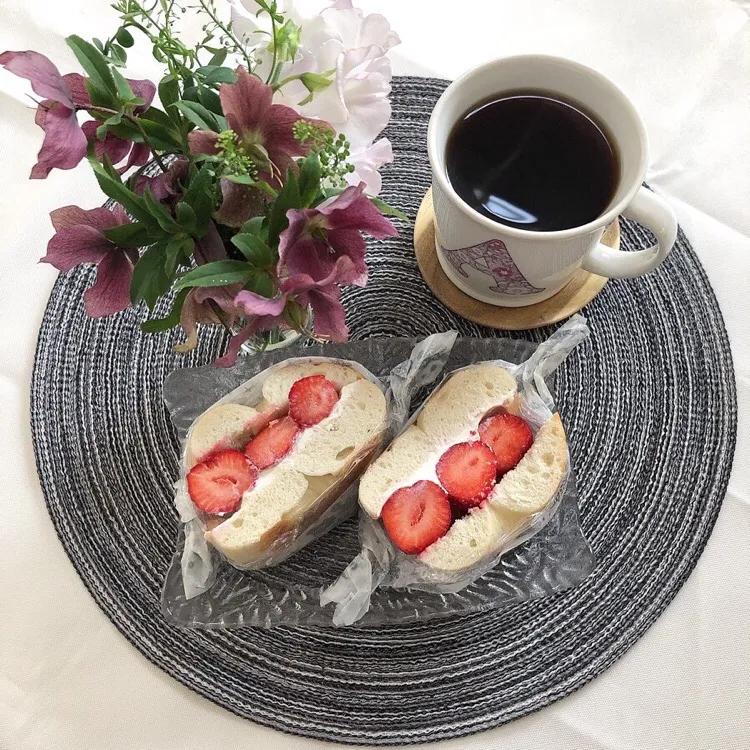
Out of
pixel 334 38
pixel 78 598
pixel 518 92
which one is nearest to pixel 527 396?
pixel 518 92

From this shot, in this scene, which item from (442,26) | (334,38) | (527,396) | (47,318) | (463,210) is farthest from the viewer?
Answer: (442,26)

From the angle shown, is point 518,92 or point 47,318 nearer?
point 518,92

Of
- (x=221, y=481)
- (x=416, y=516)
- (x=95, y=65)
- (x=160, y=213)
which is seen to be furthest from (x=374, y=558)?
(x=95, y=65)

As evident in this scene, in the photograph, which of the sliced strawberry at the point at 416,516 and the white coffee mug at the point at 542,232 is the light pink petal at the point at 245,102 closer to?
the white coffee mug at the point at 542,232

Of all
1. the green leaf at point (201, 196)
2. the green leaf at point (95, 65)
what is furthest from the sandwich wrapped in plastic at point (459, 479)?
the green leaf at point (95, 65)

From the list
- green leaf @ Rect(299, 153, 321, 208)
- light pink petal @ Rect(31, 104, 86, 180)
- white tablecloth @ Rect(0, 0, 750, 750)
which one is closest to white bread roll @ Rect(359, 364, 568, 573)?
white tablecloth @ Rect(0, 0, 750, 750)

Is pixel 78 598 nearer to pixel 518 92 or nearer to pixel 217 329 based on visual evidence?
pixel 217 329

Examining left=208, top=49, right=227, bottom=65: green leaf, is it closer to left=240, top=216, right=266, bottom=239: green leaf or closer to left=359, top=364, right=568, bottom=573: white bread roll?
left=240, top=216, right=266, bottom=239: green leaf
